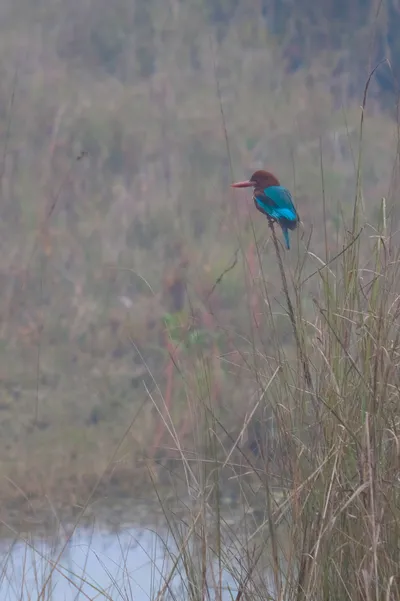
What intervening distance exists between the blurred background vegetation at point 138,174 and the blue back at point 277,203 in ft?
2.38

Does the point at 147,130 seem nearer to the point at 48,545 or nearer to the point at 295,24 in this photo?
the point at 295,24

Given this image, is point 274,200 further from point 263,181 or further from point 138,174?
point 138,174

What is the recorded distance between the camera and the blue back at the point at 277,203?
1521 mm

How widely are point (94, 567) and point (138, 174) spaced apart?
1.46 meters

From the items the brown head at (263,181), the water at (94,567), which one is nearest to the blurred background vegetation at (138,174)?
the water at (94,567)

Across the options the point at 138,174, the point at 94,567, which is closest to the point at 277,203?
the point at 94,567

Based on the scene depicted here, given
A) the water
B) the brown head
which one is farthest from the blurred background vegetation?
the brown head

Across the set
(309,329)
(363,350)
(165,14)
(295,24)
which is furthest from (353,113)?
(363,350)

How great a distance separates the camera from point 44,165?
283cm

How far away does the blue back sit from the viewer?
1.52m

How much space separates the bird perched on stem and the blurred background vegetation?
717 millimetres

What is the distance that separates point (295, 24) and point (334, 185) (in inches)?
32.4

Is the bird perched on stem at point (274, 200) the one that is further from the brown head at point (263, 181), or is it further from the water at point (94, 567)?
the water at point (94, 567)

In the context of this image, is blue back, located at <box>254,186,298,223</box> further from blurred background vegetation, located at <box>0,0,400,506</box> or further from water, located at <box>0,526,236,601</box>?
blurred background vegetation, located at <box>0,0,400,506</box>
